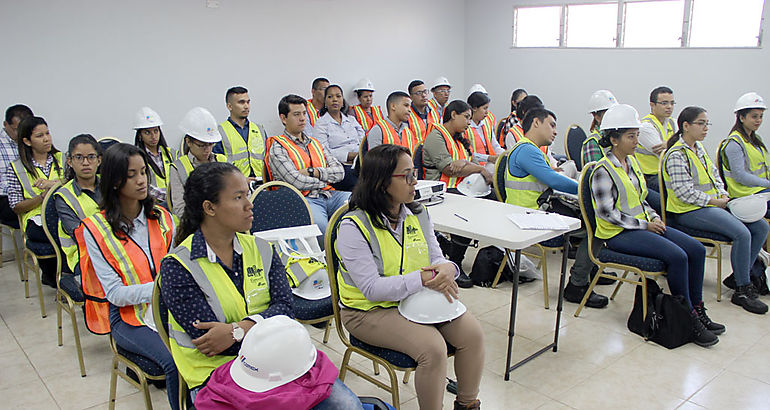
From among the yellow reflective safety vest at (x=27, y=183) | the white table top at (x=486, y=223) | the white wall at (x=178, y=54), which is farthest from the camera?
the white wall at (x=178, y=54)

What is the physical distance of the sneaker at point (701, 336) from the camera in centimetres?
321

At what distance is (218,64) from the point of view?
6.01m

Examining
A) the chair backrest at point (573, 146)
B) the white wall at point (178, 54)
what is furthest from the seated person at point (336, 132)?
the chair backrest at point (573, 146)

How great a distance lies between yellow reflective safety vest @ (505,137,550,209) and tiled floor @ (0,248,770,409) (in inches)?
27.6

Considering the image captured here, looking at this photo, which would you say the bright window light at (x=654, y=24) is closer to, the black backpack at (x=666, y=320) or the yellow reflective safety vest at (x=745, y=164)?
the yellow reflective safety vest at (x=745, y=164)

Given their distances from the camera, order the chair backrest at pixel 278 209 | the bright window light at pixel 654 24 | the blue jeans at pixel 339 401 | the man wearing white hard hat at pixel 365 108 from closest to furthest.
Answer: the blue jeans at pixel 339 401 < the chair backrest at pixel 278 209 < the bright window light at pixel 654 24 < the man wearing white hard hat at pixel 365 108

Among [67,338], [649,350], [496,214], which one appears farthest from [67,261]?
[649,350]

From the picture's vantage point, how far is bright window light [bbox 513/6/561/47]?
7750mm

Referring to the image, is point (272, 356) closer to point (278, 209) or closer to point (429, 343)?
point (429, 343)

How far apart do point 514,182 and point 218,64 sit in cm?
371

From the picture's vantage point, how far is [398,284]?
6.97ft

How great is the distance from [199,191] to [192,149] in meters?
1.96

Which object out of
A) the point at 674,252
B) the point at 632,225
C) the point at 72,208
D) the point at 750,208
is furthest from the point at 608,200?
the point at 72,208

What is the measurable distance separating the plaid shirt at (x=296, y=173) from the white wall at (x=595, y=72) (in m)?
4.66
